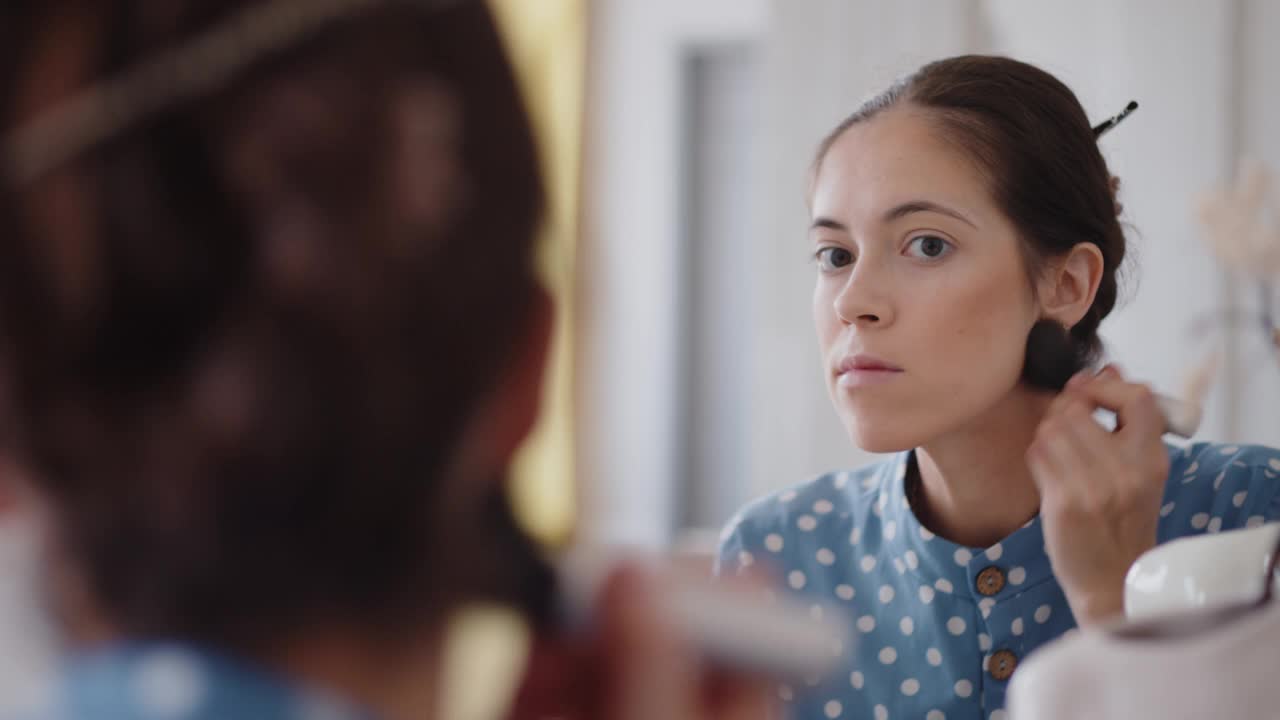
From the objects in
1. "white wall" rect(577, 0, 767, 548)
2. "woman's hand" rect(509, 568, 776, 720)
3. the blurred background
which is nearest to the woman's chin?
the blurred background

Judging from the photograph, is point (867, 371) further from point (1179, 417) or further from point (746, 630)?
point (746, 630)

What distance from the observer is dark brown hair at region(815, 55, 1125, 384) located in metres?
1.05

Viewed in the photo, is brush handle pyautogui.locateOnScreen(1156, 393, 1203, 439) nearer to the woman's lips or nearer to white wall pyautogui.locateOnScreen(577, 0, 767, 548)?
the woman's lips

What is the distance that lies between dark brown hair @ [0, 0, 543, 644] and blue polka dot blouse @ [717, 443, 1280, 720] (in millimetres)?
701

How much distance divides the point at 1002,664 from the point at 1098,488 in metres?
0.19

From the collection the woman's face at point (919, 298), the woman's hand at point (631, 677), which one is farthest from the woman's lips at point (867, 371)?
the woman's hand at point (631, 677)

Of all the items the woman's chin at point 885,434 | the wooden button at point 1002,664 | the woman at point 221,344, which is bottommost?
the wooden button at point 1002,664

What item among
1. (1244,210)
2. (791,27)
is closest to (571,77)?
(791,27)

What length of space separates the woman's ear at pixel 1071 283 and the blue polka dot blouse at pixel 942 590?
17 centimetres

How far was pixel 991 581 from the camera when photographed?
1.01 metres

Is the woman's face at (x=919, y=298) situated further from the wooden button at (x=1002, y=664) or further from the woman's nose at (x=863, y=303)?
the wooden button at (x=1002, y=664)


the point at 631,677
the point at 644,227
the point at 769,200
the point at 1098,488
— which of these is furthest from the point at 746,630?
the point at 644,227

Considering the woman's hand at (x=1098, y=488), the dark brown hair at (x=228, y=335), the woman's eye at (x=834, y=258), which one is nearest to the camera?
the dark brown hair at (x=228, y=335)

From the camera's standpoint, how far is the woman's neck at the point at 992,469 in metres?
1.07
